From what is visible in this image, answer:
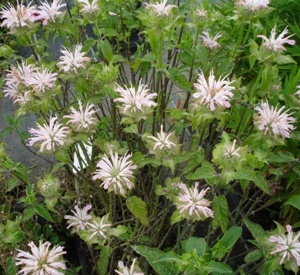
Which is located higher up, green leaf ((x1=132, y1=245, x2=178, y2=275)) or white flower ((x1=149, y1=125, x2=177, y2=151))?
white flower ((x1=149, y1=125, x2=177, y2=151))

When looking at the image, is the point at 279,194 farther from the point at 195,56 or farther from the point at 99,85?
the point at 99,85

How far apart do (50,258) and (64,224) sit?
2.16ft

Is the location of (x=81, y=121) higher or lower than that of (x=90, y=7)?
lower

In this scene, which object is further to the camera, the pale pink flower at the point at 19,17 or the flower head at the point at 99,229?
the pale pink flower at the point at 19,17

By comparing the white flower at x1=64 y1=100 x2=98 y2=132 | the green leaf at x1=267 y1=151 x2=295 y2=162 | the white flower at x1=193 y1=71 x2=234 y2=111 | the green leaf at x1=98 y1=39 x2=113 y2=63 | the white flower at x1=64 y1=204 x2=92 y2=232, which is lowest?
the white flower at x1=64 y1=204 x2=92 y2=232

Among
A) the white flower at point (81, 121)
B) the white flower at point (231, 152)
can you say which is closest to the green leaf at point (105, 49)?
the white flower at point (81, 121)

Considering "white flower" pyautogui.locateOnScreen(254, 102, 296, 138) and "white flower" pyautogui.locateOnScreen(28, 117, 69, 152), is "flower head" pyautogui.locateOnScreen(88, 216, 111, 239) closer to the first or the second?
"white flower" pyautogui.locateOnScreen(28, 117, 69, 152)

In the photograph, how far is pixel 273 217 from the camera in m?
1.50

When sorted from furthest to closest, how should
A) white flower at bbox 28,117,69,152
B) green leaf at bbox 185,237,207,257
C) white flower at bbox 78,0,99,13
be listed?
white flower at bbox 78,0,99,13, white flower at bbox 28,117,69,152, green leaf at bbox 185,237,207,257

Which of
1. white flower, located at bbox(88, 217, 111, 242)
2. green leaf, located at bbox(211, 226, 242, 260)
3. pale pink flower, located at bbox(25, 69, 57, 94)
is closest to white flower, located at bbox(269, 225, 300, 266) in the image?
green leaf, located at bbox(211, 226, 242, 260)

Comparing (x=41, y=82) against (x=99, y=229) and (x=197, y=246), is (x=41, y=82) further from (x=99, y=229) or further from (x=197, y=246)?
(x=197, y=246)

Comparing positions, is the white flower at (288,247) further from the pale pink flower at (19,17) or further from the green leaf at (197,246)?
the pale pink flower at (19,17)

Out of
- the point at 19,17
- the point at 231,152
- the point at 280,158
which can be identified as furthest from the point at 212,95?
the point at 19,17

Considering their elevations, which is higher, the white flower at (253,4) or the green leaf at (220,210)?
the white flower at (253,4)
